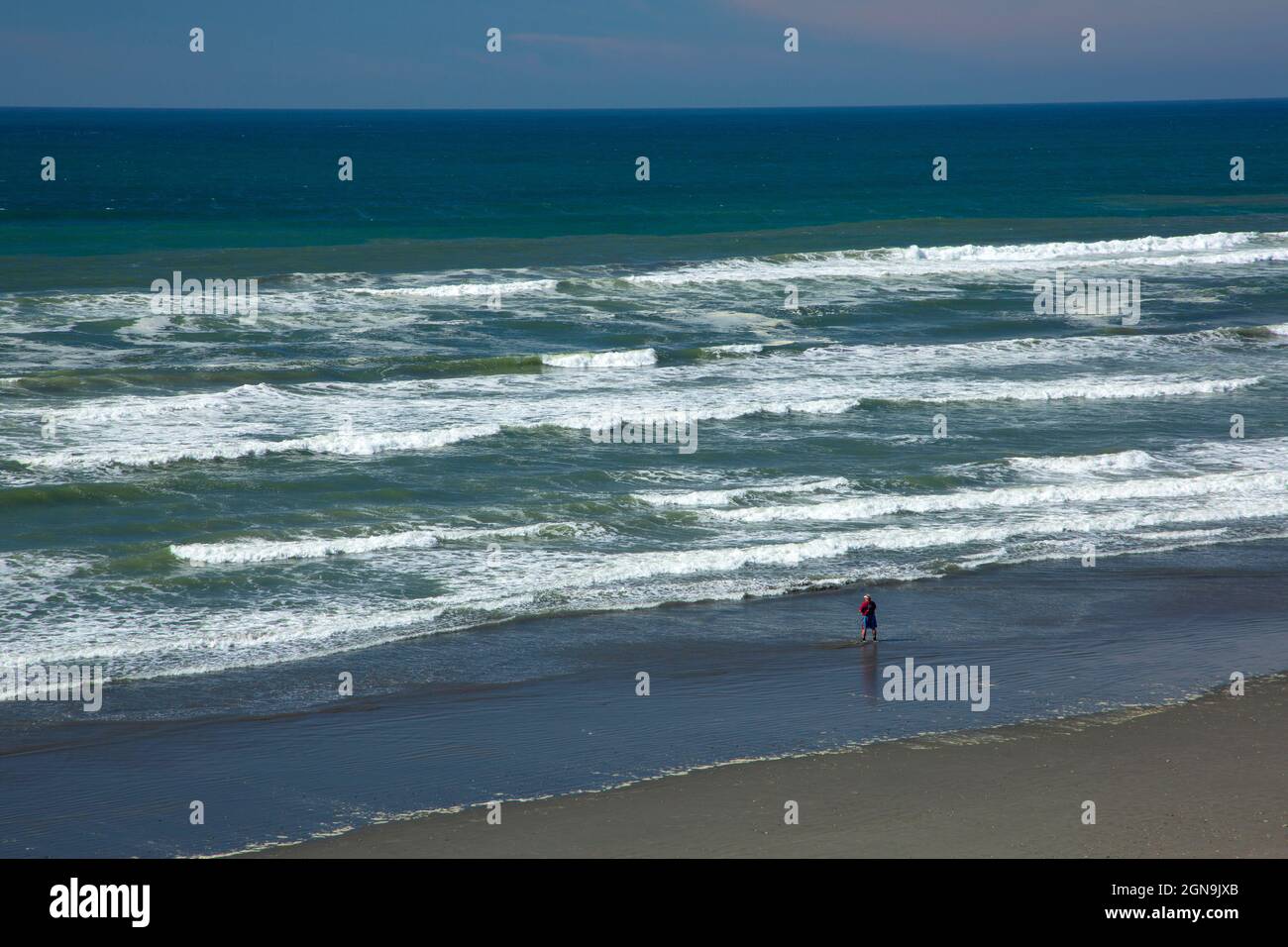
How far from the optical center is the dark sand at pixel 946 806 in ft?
34.0

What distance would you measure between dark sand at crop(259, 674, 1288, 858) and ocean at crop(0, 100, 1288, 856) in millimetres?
505

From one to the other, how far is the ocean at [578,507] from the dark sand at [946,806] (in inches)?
19.9

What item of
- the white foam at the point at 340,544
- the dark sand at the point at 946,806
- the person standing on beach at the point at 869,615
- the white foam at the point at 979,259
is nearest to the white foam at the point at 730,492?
the white foam at the point at 340,544

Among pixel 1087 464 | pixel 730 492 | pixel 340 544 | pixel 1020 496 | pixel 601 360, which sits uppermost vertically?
pixel 601 360

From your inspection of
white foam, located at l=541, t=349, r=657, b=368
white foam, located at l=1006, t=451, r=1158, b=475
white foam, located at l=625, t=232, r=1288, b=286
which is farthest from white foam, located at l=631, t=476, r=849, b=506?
white foam, located at l=625, t=232, r=1288, b=286

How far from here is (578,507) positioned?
808 inches

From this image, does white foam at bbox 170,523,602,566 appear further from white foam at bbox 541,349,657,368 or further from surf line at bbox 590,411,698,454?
white foam at bbox 541,349,657,368

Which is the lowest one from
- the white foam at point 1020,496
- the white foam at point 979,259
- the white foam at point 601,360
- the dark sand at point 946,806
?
the dark sand at point 946,806

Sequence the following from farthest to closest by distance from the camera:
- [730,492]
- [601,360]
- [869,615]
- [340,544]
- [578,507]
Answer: [601,360], [730,492], [578,507], [340,544], [869,615]

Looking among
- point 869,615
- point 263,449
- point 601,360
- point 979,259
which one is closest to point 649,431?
point 601,360

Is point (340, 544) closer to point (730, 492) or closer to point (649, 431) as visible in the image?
point (730, 492)

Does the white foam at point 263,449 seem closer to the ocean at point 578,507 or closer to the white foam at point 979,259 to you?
the ocean at point 578,507

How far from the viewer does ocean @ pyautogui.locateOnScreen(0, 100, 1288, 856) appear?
1294cm

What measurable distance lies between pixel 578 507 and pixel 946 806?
1036cm
